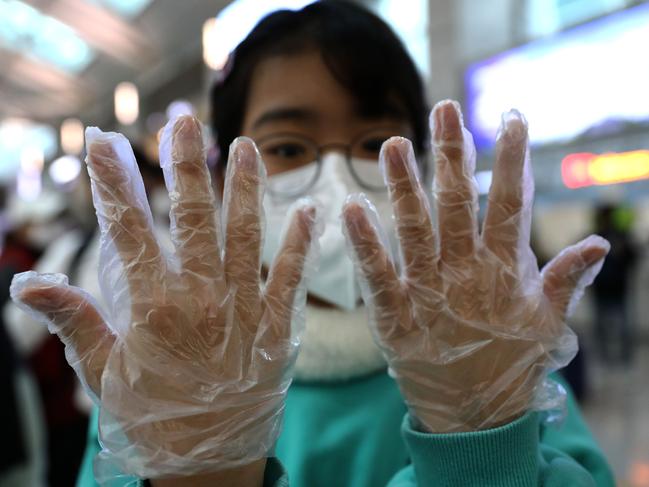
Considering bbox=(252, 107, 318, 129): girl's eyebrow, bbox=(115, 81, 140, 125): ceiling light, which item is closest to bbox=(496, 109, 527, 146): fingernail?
bbox=(252, 107, 318, 129): girl's eyebrow

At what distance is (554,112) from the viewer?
9.04 ft

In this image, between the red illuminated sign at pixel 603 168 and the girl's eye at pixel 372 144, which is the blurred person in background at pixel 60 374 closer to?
the girl's eye at pixel 372 144

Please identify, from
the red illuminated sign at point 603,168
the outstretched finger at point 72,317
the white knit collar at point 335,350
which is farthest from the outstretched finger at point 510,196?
the red illuminated sign at point 603,168

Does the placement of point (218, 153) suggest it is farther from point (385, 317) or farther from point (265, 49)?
point (385, 317)

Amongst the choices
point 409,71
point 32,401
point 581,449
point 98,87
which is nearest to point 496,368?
point 581,449

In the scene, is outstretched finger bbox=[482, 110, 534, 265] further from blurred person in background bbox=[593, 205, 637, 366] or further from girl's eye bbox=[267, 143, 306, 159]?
blurred person in background bbox=[593, 205, 637, 366]

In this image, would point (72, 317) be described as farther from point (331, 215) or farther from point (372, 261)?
point (331, 215)

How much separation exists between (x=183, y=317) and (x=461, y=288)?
29cm

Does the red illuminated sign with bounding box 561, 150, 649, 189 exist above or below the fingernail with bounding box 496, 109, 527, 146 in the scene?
below

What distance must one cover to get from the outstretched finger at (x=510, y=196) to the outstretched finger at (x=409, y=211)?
72 mm

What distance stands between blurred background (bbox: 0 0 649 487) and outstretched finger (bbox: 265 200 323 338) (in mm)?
221

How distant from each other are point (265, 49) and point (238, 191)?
17.6 inches

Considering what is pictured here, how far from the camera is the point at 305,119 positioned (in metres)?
0.81

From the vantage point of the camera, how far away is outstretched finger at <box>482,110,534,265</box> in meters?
0.54
